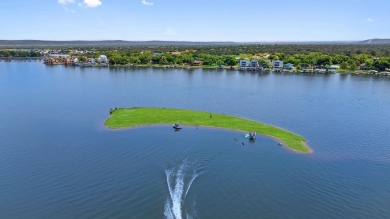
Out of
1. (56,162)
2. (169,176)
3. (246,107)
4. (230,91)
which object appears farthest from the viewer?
(230,91)

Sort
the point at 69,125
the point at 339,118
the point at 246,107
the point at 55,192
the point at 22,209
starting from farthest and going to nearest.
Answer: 1. the point at 246,107
2. the point at 339,118
3. the point at 69,125
4. the point at 55,192
5. the point at 22,209

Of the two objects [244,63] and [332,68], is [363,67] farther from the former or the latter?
[244,63]

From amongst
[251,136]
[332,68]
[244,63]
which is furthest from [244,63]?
[251,136]

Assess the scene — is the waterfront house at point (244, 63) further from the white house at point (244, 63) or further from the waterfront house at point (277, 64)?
the waterfront house at point (277, 64)

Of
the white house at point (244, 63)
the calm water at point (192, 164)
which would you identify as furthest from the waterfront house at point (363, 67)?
the calm water at point (192, 164)

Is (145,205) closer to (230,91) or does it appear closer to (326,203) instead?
(326,203)

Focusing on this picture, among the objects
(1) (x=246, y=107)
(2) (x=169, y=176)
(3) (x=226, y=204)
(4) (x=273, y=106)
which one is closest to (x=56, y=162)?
(2) (x=169, y=176)

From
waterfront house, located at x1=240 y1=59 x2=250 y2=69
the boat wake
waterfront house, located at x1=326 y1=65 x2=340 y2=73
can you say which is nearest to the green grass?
the boat wake
